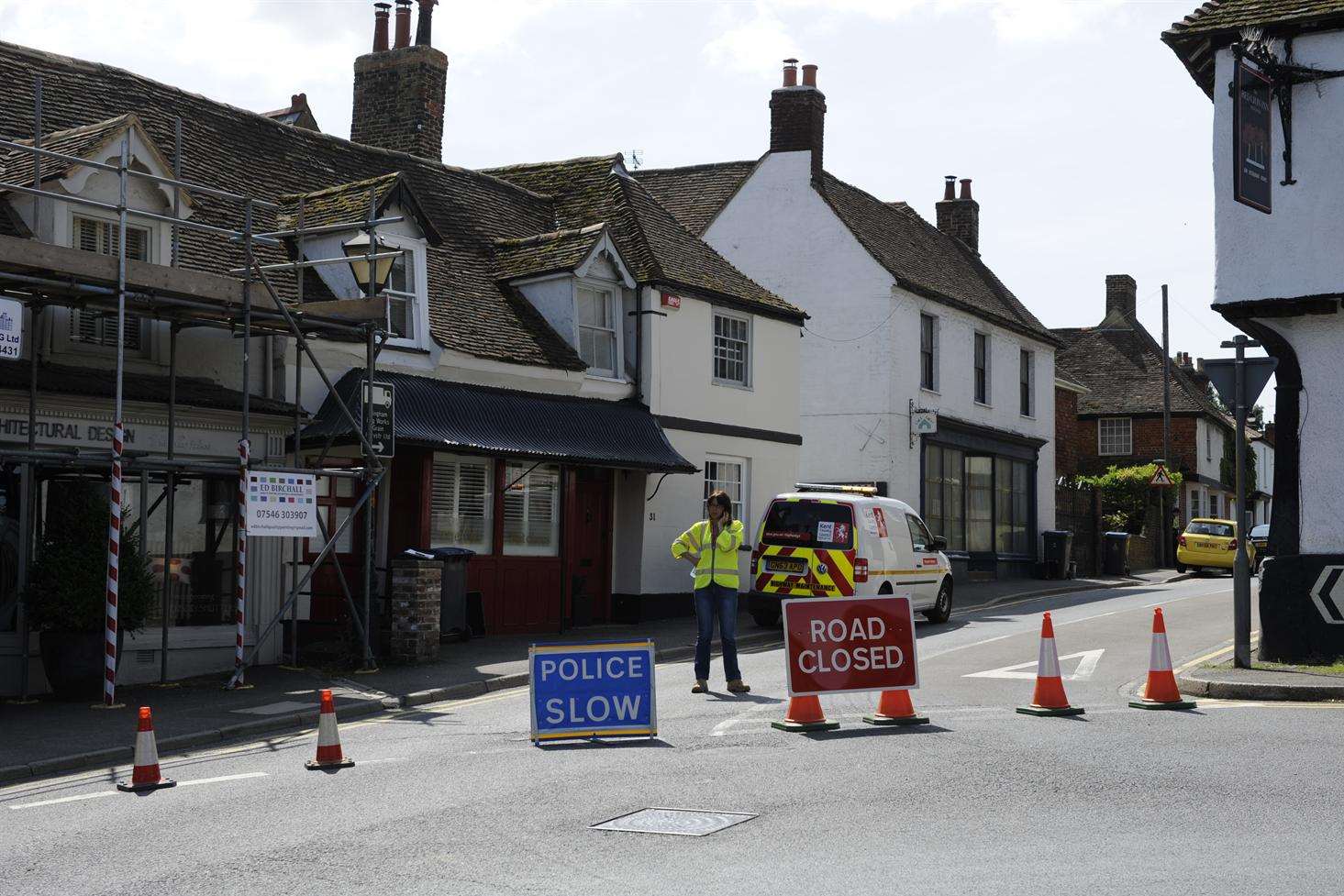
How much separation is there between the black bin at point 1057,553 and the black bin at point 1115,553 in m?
2.60

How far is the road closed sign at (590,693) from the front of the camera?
1138cm

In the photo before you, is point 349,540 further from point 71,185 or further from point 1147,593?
point 1147,593

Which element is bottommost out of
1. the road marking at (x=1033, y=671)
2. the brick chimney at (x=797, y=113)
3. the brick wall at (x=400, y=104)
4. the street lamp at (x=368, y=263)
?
the road marking at (x=1033, y=671)

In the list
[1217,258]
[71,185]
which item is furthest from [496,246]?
[1217,258]

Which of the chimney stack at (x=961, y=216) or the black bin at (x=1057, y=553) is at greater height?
the chimney stack at (x=961, y=216)

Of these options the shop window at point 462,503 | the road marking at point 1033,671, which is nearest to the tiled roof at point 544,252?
the shop window at point 462,503

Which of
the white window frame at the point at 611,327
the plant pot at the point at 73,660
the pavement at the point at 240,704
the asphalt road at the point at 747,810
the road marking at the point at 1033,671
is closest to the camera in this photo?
the asphalt road at the point at 747,810

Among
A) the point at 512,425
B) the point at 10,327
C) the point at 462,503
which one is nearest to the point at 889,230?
the point at 512,425

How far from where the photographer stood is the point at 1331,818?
812 centimetres

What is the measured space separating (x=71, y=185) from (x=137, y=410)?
252 centimetres

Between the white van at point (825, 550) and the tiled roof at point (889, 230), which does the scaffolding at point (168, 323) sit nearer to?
the white van at point (825, 550)

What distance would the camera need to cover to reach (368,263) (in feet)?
54.1

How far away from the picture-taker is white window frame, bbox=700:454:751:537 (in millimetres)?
25156

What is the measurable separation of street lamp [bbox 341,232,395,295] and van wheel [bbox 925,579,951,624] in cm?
1021
